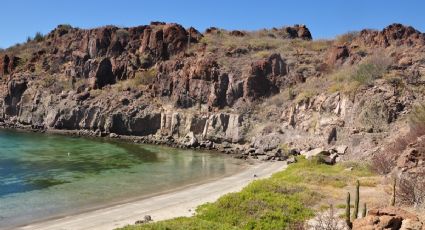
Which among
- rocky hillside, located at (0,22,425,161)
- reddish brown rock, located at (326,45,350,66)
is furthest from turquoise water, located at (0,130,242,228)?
reddish brown rock, located at (326,45,350,66)

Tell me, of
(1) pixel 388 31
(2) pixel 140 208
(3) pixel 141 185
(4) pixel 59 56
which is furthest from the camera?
(4) pixel 59 56

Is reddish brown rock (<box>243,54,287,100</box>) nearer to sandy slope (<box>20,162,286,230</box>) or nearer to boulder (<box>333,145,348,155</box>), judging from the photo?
boulder (<box>333,145,348,155</box>)

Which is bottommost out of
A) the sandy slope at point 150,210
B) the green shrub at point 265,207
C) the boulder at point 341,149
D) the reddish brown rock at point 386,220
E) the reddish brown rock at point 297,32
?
the sandy slope at point 150,210

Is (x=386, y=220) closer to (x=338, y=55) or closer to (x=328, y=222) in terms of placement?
(x=328, y=222)

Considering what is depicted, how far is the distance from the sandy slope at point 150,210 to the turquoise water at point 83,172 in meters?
1.59

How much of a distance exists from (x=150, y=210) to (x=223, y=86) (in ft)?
141

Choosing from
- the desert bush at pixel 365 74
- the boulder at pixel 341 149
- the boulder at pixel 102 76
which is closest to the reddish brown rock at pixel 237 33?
the boulder at pixel 102 76

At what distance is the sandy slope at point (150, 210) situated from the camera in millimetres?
22688

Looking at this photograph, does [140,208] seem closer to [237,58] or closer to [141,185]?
[141,185]

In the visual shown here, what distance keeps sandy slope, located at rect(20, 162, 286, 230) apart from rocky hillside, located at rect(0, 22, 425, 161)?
14608 mm

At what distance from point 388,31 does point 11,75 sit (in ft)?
227

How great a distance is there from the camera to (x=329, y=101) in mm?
51750

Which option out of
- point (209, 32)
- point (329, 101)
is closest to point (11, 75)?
point (209, 32)

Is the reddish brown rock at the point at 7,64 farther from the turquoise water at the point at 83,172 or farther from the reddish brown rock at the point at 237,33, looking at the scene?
the reddish brown rock at the point at 237,33
